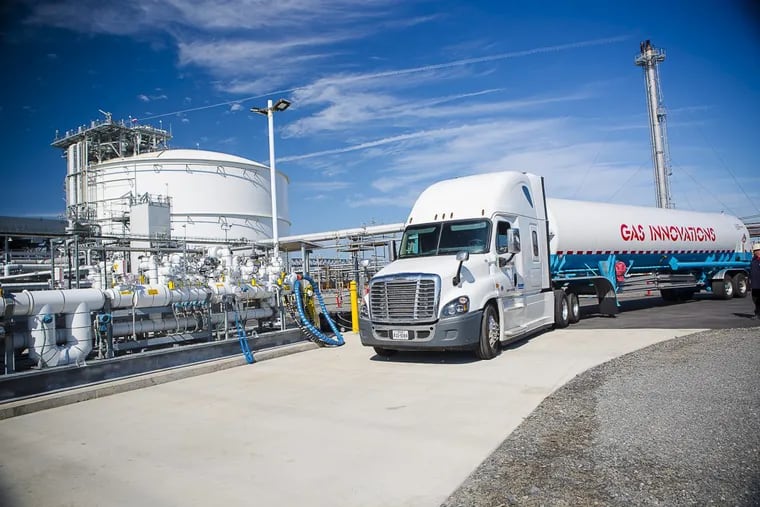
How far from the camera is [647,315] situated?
16.0 meters

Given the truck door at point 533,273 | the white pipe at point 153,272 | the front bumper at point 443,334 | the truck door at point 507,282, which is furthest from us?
the truck door at point 533,273

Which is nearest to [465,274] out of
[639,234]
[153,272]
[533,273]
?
[533,273]

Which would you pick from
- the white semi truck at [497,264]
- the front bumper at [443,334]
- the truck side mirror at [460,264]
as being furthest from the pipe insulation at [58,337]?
the truck side mirror at [460,264]

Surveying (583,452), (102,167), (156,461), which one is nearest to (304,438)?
(156,461)

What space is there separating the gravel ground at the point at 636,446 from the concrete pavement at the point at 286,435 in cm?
34

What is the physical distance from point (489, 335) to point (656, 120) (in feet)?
129

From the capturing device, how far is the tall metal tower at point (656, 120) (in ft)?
134

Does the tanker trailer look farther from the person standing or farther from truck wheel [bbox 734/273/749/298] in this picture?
the person standing

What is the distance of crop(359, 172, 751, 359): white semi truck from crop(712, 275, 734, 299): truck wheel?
4.47 meters

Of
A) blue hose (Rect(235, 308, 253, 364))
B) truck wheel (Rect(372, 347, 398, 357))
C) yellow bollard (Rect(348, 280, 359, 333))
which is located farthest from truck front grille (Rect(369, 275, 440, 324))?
yellow bollard (Rect(348, 280, 359, 333))

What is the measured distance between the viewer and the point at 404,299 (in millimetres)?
9328

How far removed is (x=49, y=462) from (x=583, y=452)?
5.21 m

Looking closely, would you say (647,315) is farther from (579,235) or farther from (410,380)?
(410,380)

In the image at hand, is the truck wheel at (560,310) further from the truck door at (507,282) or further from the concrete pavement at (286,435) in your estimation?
the concrete pavement at (286,435)
